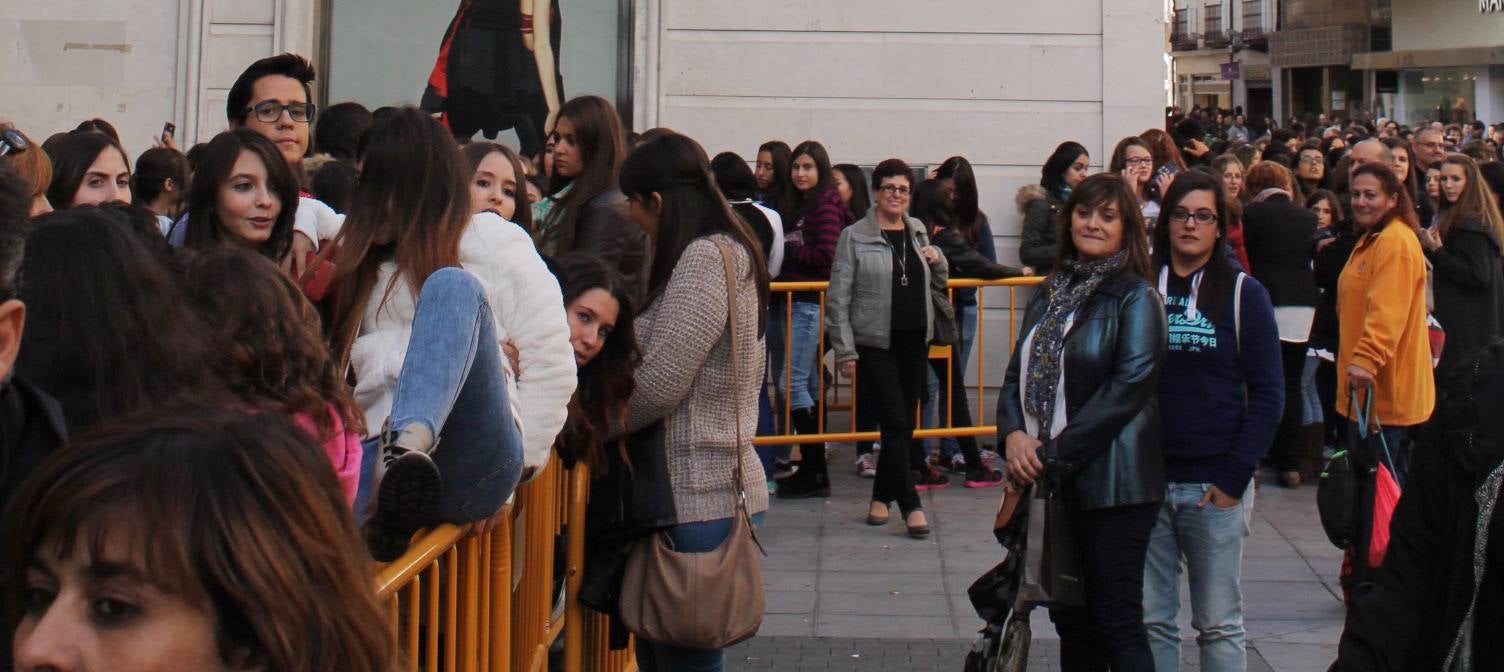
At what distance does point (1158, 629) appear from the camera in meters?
5.21

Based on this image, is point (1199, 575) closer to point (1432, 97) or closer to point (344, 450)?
point (344, 450)

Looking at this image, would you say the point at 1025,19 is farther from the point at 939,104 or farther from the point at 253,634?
the point at 253,634

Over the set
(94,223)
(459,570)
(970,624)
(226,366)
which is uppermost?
(94,223)

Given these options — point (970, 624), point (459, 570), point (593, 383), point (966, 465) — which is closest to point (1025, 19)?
point (966, 465)

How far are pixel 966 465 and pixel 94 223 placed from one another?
25.6ft

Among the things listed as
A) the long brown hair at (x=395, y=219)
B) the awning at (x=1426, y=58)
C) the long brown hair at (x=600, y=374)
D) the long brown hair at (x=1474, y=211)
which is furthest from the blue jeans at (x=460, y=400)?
the awning at (x=1426, y=58)

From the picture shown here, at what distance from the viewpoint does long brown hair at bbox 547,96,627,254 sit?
586 cm

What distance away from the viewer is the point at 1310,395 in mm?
10156

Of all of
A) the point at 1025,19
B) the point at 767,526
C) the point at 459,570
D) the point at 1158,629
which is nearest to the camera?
the point at 459,570

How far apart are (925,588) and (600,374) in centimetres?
329

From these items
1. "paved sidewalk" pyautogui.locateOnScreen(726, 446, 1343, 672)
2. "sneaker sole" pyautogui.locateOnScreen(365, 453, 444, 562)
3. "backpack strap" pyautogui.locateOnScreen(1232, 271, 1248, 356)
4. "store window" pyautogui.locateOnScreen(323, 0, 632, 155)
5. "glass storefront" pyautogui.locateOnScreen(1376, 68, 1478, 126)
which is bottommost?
"paved sidewalk" pyautogui.locateOnScreen(726, 446, 1343, 672)

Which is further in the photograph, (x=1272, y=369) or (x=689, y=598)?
(x=1272, y=369)

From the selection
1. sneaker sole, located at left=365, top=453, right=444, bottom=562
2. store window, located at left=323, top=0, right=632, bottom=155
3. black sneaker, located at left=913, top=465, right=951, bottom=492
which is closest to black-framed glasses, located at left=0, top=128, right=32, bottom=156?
sneaker sole, located at left=365, top=453, right=444, bottom=562

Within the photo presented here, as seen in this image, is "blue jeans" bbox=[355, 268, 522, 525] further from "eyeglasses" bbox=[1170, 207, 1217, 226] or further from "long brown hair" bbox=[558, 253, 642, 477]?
"eyeglasses" bbox=[1170, 207, 1217, 226]
